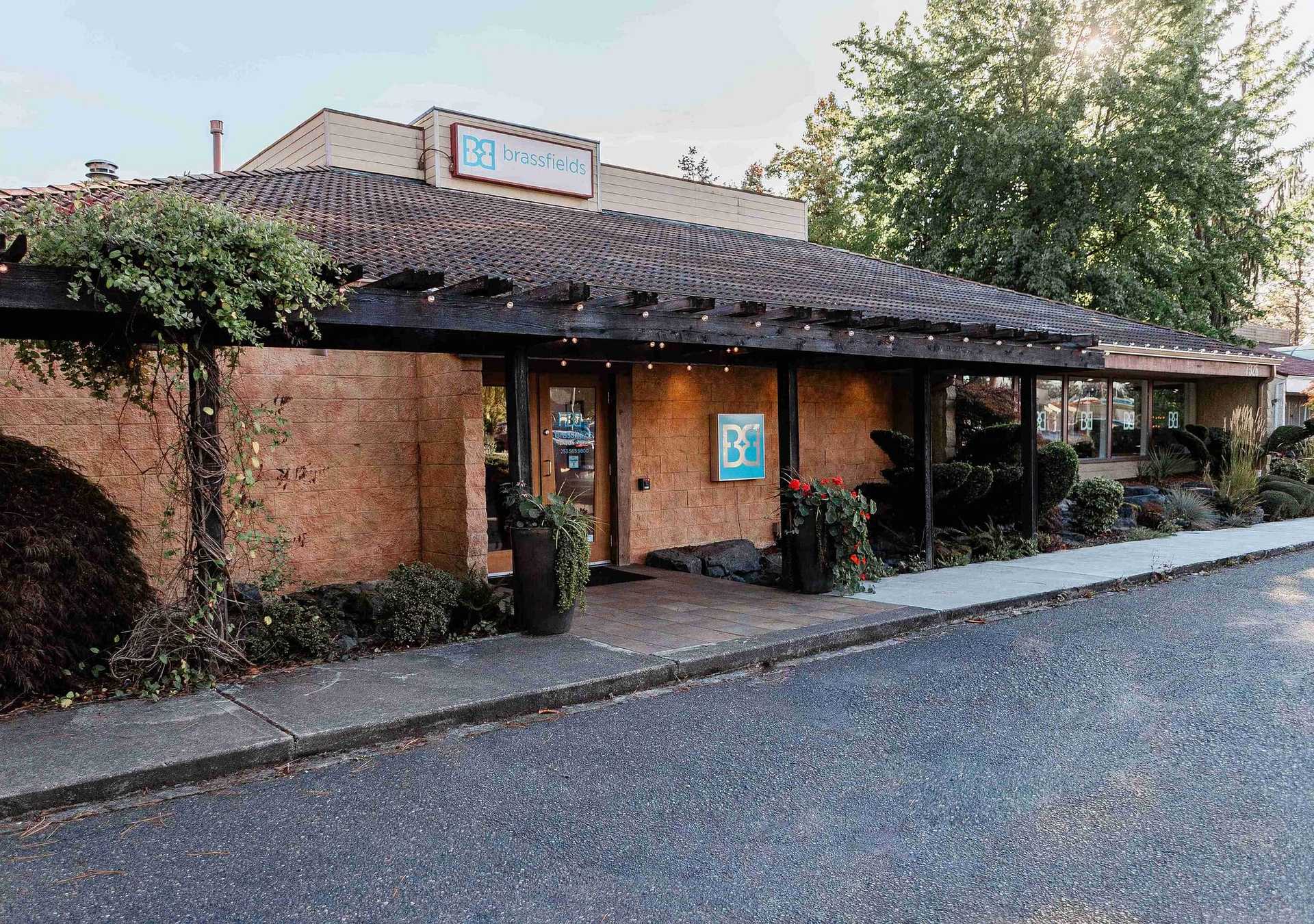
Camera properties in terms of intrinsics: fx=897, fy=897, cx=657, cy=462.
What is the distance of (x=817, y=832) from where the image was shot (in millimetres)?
3650

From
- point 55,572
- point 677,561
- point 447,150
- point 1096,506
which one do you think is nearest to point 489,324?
point 55,572

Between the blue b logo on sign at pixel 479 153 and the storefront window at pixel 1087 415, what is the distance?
12.0 meters

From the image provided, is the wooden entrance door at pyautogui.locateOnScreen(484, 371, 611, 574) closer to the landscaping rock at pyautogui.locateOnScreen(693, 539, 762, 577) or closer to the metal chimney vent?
the landscaping rock at pyautogui.locateOnScreen(693, 539, 762, 577)

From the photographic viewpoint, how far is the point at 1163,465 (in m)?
18.3

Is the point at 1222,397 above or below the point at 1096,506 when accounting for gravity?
above

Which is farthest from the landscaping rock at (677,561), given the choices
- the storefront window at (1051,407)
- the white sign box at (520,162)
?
the storefront window at (1051,407)

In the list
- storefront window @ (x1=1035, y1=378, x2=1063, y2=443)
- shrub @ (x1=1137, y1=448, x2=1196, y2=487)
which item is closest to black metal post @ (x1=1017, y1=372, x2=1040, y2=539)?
storefront window @ (x1=1035, y1=378, x2=1063, y2=443)

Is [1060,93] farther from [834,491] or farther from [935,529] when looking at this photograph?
[834,491]

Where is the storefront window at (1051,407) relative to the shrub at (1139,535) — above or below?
above

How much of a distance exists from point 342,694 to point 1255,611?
7.78 m

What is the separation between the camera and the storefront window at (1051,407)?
17.8 metres

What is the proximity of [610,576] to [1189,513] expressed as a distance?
33.3 ft

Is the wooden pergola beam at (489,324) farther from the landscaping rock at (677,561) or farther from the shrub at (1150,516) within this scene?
the shrub at (1150,516)

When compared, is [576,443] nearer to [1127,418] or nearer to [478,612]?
[478,612]
